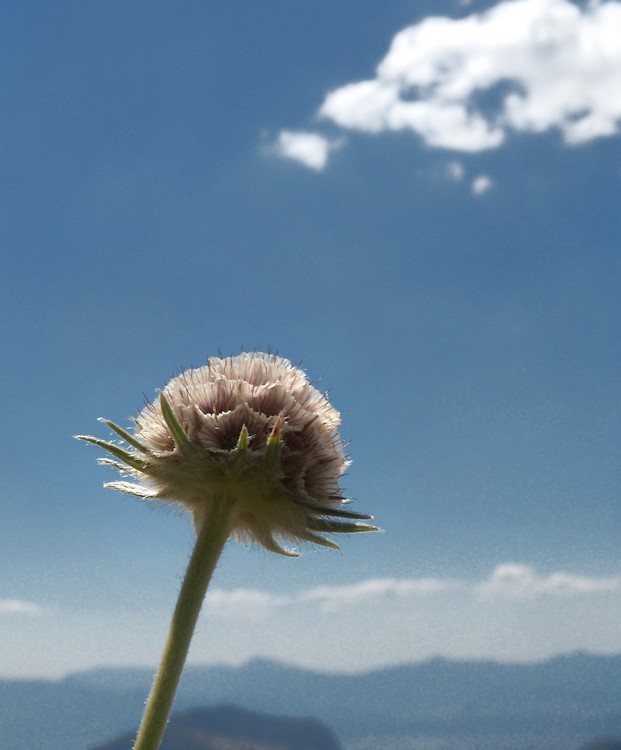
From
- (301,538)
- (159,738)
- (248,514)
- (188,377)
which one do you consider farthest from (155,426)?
(159,738)

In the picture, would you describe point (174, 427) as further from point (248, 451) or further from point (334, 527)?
point (334, 527)

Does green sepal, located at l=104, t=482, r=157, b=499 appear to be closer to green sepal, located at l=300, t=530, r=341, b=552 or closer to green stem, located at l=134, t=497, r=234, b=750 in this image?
green stem, located at l=134, t=497, r=234, b=750

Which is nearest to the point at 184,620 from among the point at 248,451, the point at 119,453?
the point at 248,451

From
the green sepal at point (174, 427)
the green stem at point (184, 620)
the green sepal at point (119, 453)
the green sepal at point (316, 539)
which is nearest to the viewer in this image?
the green stem at point (184, 620)

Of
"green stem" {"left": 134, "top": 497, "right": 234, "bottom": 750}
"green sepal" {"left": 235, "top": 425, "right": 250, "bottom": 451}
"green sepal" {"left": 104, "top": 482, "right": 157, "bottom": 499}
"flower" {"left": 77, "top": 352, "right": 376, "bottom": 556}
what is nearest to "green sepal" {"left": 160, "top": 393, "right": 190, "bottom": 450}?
"flower" {"left": 77, "top": 352, "right": 376, "bottom": 556}

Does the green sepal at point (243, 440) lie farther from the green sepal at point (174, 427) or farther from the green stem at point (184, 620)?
the green stem at point (184, 620)

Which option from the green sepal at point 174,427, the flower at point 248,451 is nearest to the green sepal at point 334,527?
the flower at point 248,451

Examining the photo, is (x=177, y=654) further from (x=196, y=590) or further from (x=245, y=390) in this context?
(x=245, y=390)
